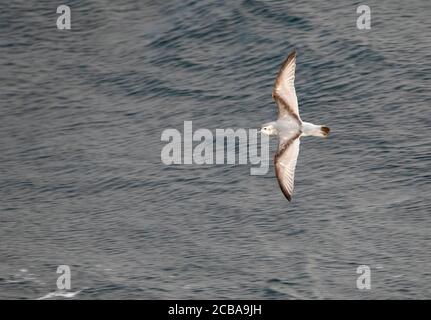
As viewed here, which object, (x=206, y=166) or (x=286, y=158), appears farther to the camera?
(x=206, y=166)

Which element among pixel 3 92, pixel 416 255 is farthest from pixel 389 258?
pixel 3 92

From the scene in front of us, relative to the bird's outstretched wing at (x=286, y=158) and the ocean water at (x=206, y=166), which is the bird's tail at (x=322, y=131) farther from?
the ocean water at (x=206, y=166)

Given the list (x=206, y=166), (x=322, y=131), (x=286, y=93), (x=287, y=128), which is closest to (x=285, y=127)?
(x=287, y=128)

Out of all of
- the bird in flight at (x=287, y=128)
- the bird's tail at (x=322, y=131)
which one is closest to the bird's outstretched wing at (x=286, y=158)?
the bird in flight at (x=287, y=128)

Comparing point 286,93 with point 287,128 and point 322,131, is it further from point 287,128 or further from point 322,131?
point 322,131

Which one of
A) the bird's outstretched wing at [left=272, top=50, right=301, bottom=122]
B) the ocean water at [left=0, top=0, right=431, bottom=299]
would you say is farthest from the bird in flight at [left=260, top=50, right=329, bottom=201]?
the ocean water at [left=0, top=0, right=431, bottom=299]

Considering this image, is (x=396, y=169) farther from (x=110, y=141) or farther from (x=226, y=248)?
(x=110, y=141)
